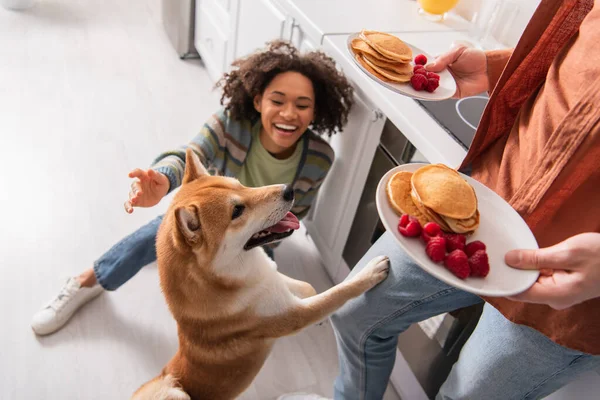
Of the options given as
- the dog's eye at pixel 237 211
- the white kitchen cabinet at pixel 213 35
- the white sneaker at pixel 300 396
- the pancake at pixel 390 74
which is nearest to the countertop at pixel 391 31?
the pancake at pixel 390 74

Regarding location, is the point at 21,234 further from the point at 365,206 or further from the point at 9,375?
the point at 365,206

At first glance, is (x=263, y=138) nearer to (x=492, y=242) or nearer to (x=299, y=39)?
(x=299, y=39)

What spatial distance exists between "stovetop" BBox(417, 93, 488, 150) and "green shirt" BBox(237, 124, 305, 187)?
0.52m

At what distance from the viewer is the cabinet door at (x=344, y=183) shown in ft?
4.97

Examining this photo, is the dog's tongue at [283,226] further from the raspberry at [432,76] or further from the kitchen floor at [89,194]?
the kitchen floor at [89,194]

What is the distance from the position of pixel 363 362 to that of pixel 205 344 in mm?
426

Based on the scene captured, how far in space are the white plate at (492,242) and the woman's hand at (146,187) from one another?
62cm

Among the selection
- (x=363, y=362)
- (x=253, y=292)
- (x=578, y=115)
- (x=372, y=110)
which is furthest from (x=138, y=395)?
(x=578, y=115)

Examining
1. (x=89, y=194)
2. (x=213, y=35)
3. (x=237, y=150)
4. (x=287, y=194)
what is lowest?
(x=89, y=194)

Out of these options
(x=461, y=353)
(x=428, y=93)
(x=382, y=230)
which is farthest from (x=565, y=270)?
(x=382, y=230)

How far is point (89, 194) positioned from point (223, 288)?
4.21 feet

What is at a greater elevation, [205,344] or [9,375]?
[205,344]

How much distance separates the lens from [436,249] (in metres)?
0.83

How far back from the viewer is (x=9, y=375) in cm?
153
